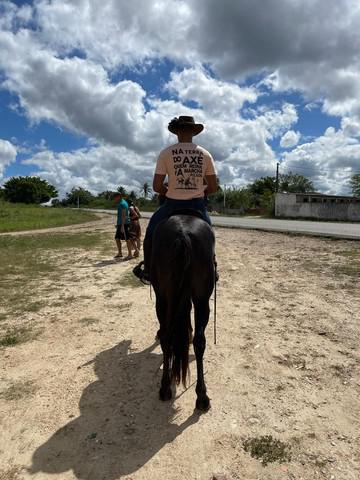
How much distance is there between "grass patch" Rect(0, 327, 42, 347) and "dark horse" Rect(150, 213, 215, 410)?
238 cm

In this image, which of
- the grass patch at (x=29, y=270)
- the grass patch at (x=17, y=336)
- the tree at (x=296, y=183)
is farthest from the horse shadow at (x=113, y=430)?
→ the tree at (x=296, y=183)

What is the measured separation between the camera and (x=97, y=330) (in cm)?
530

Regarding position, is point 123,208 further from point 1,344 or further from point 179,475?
point 179,475

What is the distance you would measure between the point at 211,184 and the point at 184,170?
0.46 m

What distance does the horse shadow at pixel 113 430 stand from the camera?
2674 millimetres

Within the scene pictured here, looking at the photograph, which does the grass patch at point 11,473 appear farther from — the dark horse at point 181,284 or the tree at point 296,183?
the tree at point 296,183

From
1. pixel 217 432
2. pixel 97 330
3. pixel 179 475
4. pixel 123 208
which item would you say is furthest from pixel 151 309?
pixel 123 208

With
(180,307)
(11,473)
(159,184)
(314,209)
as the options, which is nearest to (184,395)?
(180,307)

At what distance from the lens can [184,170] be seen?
12.6 feet

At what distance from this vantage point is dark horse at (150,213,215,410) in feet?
10.6

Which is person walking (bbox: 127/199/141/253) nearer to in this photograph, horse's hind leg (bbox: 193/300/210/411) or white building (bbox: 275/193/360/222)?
horse's hind leg (bbox: 193/300/210/411)

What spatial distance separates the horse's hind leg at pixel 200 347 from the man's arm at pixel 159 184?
4.76ft

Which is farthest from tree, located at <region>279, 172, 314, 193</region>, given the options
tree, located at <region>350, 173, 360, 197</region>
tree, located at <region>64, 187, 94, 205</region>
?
tree, located at <region>64, 187, 94, 205</region>

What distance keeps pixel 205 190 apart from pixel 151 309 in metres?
2.75
